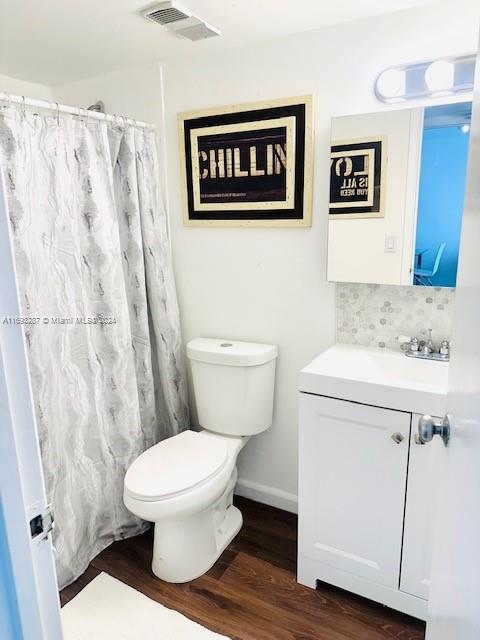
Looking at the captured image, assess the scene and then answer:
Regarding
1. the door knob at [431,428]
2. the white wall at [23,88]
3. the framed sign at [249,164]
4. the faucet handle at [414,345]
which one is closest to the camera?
the door knob at [431,428]

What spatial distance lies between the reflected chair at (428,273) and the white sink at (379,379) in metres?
0.30

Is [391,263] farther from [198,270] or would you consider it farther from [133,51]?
[133,51]

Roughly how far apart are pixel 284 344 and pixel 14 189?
1262 mm

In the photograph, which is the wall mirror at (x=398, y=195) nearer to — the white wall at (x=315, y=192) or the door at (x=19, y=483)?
the white wall at (x=315, y=192)

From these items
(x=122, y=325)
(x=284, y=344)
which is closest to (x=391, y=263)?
(x=284, y=344)

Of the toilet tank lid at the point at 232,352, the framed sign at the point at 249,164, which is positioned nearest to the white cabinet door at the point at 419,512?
the toilet tank lid at the point at 232,352

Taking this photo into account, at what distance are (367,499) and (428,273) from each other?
2.79ft

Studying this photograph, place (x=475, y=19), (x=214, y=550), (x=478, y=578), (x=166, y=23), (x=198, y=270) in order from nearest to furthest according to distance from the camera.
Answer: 1. (x=478, y=578)
2. (x=475, y=19)
3. (x=166, y=23)
4. (x=214, y=550)
5. (x=198, y=270)

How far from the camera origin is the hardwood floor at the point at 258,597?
1.63 metres

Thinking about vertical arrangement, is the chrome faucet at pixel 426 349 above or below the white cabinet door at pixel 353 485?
above

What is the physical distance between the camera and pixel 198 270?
227 centimetres

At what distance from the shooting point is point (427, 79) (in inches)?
62.6

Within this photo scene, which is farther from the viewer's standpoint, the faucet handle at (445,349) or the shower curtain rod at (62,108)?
the faucet handle at (445,349)

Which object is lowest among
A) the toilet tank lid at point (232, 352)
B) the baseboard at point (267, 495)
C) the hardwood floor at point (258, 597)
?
the hardwood floor at point (258, 597)
